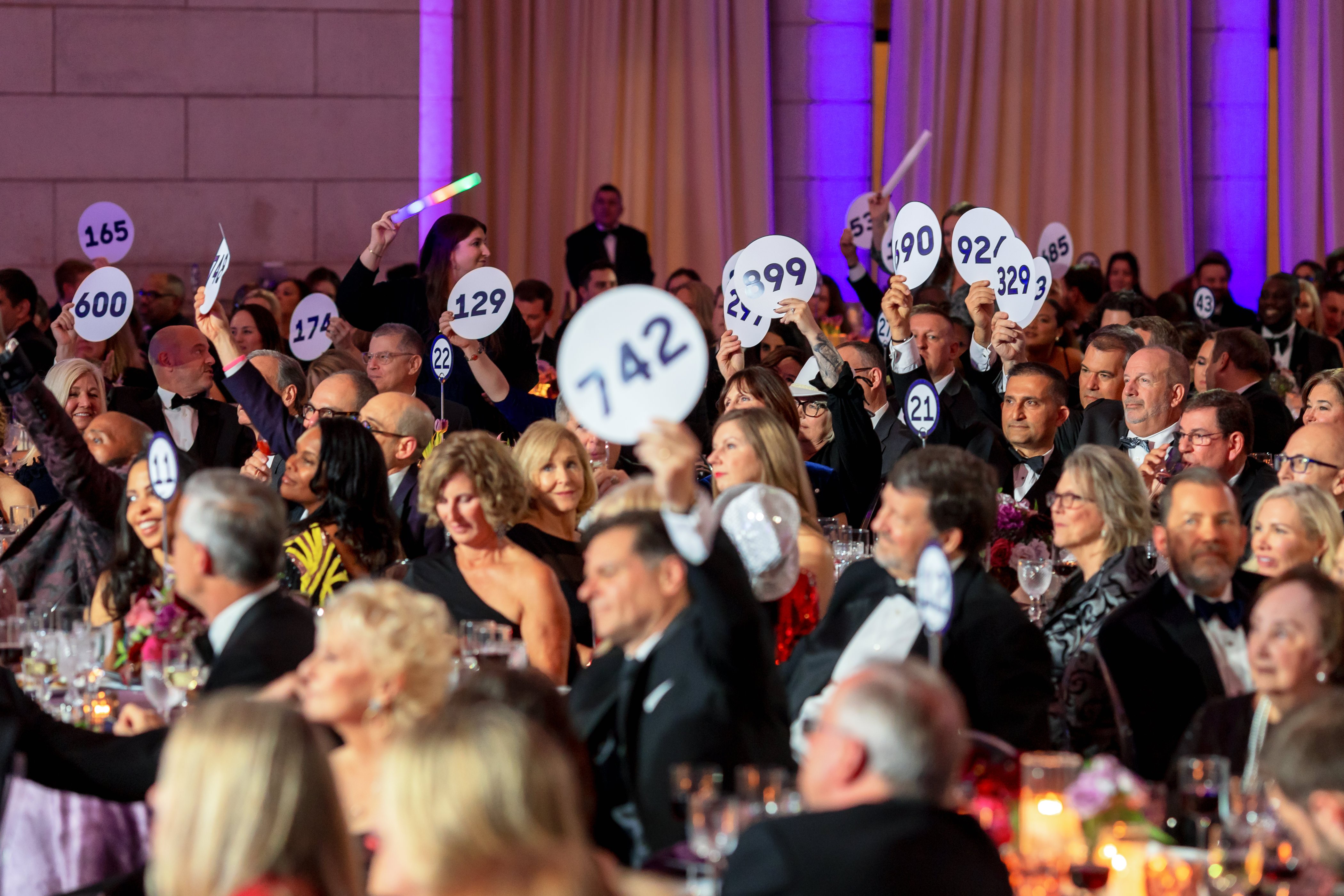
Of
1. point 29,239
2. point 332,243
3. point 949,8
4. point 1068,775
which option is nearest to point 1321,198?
point 949,8

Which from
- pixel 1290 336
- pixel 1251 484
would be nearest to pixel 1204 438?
pixel 1251 484

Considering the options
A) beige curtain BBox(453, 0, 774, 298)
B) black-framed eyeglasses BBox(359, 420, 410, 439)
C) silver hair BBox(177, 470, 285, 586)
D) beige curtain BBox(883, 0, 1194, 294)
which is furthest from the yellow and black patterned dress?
beige curtain BBox(883, 0, 1194, 294)

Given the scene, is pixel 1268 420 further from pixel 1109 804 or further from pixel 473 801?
pixel 473 801

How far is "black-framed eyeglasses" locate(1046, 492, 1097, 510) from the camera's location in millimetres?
4844

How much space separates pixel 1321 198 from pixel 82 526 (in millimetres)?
12527

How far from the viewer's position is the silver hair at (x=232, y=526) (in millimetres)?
3811

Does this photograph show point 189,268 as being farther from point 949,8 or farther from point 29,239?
point 949,8

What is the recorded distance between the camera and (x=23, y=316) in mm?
8938

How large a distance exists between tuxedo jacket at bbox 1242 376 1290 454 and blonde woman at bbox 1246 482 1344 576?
9.09ft

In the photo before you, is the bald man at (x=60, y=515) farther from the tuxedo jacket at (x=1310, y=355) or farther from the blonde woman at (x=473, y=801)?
the tuxedo jacket at (x=1310, y=355)

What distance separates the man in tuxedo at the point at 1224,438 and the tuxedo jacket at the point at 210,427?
146 inches

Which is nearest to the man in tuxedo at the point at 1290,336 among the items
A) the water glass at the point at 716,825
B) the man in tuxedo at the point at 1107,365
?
the man in tuxedo at the point at 1107,365

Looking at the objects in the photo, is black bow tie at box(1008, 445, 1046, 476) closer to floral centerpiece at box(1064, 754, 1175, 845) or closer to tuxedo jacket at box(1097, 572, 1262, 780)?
tuxedo jacket at box(1097, 572, 1262, 780)

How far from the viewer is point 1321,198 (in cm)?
1502
